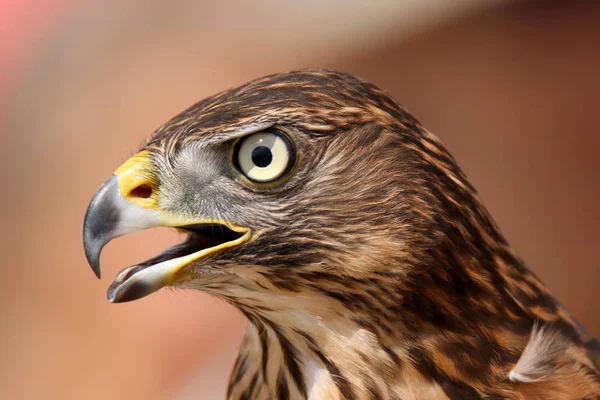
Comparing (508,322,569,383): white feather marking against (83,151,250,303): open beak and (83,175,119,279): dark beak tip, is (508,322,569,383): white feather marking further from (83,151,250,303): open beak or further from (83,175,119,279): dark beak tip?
(83,175,119,279): dark beak tip

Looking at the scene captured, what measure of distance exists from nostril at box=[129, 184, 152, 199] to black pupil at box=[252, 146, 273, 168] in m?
0.28

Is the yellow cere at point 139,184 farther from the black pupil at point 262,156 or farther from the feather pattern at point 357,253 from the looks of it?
the black pupil at point 262,156

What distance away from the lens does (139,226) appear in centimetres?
207

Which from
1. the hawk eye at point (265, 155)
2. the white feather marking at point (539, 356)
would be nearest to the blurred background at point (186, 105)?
the hawk eye at point (265, 155)

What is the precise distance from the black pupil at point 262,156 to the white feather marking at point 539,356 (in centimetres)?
86

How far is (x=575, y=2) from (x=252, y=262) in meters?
5.07

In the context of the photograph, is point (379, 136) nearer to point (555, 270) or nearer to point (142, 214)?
point (142, 214)

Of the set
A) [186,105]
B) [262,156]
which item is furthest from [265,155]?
[186,105]

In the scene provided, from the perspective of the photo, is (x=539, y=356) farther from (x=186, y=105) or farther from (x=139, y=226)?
(x=186, y=105)

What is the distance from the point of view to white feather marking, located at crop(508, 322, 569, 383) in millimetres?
2227

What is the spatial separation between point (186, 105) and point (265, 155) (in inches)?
180

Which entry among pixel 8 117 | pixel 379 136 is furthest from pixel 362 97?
pixel 8 117

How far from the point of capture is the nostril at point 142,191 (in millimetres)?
2113

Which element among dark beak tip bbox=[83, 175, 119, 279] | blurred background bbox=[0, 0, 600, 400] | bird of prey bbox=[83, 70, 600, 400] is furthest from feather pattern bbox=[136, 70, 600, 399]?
blurred background bbox=[0, 0, 600, 400]
